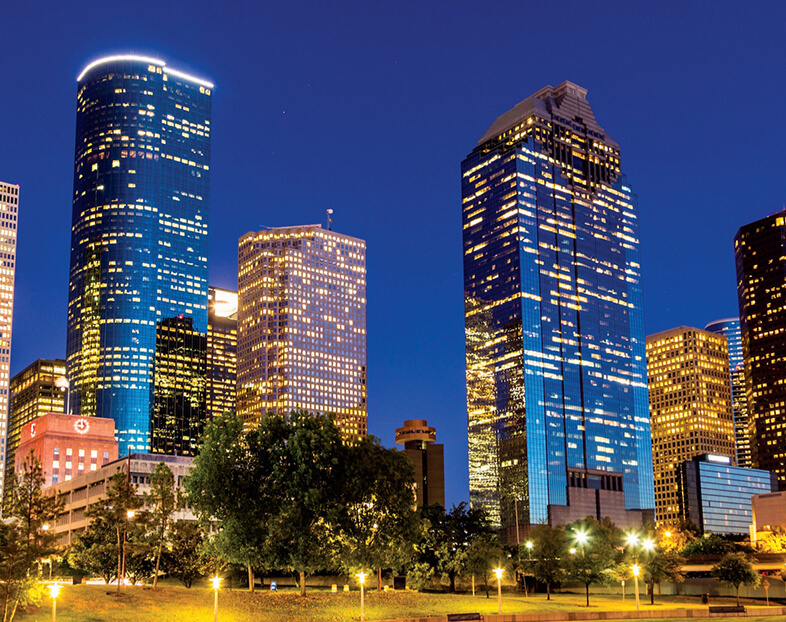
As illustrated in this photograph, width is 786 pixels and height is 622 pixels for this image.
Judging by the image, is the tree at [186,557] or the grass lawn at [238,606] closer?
the grass lawn at [238,606]

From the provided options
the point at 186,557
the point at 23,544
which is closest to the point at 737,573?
the point at 186,557

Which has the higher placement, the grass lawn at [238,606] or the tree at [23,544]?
the tree at [23,544]

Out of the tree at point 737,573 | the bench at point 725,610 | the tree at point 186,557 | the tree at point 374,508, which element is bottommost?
the bench at point 725,610

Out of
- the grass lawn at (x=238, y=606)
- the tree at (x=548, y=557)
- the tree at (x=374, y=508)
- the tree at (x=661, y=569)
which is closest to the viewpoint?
the grass lawn at (x=238, y=606)

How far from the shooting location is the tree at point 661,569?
118250 millimetres

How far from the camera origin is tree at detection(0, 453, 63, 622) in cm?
6831

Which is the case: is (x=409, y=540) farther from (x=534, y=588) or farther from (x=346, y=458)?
(x=534, y=588)

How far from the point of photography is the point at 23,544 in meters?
72.0

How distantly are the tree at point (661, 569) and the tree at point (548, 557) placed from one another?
1044cm

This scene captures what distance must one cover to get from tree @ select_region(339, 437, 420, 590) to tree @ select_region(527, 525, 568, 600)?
104ft

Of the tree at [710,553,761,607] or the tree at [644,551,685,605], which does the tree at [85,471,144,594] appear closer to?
the tree at [644,551,685,605]

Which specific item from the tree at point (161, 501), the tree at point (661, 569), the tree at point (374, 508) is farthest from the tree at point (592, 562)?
the tree at point (161, 501)

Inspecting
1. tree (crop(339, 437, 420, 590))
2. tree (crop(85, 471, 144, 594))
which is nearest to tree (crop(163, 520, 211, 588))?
tree (crop(85, 471, 144, 594))

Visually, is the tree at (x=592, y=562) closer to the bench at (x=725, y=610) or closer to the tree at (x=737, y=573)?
the tree at (x=737, y=573)
